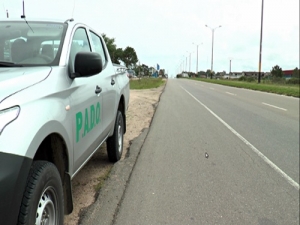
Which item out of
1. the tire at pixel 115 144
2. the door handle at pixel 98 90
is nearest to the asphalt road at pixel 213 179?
the tire at pixel 115 144

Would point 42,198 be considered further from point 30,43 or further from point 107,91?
point 107,91

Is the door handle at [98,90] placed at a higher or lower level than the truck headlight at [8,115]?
higher

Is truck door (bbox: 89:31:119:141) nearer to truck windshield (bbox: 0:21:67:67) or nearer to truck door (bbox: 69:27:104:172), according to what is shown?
truck door (bbox: 69:27:104:172)

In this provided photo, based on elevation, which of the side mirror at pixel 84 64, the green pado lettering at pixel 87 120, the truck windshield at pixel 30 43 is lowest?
the green pado lettering at pixel 87 120

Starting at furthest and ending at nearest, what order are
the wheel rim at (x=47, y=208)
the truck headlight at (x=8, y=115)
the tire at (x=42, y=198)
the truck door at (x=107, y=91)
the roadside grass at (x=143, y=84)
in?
the roadside grass at (x=143, y=84), the truck door at (x=107, y=91), the wheel rim at (x=47, y=208), the tire at (x=42, y=198), the truck headlight at (x=8, y=115)

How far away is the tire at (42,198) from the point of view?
6.23 ft

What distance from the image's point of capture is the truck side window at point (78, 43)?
10.8ft

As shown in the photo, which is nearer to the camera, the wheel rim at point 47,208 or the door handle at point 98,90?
the wheel rim at point 47,208

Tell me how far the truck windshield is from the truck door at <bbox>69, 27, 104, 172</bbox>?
182 mm

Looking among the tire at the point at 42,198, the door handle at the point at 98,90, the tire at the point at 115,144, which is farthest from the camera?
the tire at the point at 115,144

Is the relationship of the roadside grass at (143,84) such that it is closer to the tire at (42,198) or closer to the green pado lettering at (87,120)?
the green pado lettering at (87,120)

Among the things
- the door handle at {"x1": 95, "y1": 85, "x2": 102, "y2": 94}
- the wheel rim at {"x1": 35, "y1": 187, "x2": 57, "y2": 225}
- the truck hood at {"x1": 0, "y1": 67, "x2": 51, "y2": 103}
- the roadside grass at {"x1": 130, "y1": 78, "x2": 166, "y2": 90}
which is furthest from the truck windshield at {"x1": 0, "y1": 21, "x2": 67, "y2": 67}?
the roadside grass at {"x1": 130, "y1": 78, "x2": 166, "y2": 90}

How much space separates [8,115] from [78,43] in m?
1.99

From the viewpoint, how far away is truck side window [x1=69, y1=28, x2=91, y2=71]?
3279mm
